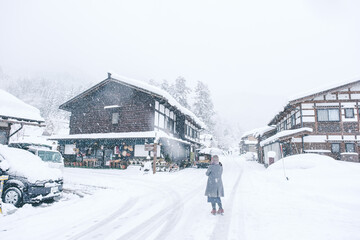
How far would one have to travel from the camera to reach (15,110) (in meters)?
12.7

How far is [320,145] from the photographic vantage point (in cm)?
1895

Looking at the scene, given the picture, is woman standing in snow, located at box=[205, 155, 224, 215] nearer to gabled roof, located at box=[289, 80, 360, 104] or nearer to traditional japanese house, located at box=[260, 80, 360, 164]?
traditional japanese house, located at box=[260, 80, 360, 164]

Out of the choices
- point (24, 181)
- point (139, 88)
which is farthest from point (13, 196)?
point (139, 88)

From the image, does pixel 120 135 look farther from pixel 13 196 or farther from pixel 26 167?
pixel 13 196

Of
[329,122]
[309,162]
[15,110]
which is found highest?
[329,122]

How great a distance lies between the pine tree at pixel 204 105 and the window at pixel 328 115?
2581cm

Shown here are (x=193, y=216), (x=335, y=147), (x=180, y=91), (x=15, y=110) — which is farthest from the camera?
(x=180, y=91)

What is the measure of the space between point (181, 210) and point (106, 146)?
54.7ft

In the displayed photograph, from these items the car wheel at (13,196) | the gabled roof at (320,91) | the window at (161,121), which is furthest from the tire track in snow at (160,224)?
the gabled roof at (320,91)

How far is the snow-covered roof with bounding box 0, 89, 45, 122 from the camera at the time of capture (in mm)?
12105

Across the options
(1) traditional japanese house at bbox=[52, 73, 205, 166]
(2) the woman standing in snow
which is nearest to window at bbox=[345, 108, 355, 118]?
(1) traditional japanese house at bbox=[52, 73, 205, 166]

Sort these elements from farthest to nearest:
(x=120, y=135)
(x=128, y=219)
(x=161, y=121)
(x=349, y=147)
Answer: (x=161, y=121) → (x=120, y=135) → (x=349, y=147) → (x=128, y=219)

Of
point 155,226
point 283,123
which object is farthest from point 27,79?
point 155,226

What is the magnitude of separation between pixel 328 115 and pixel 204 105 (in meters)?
26.8
